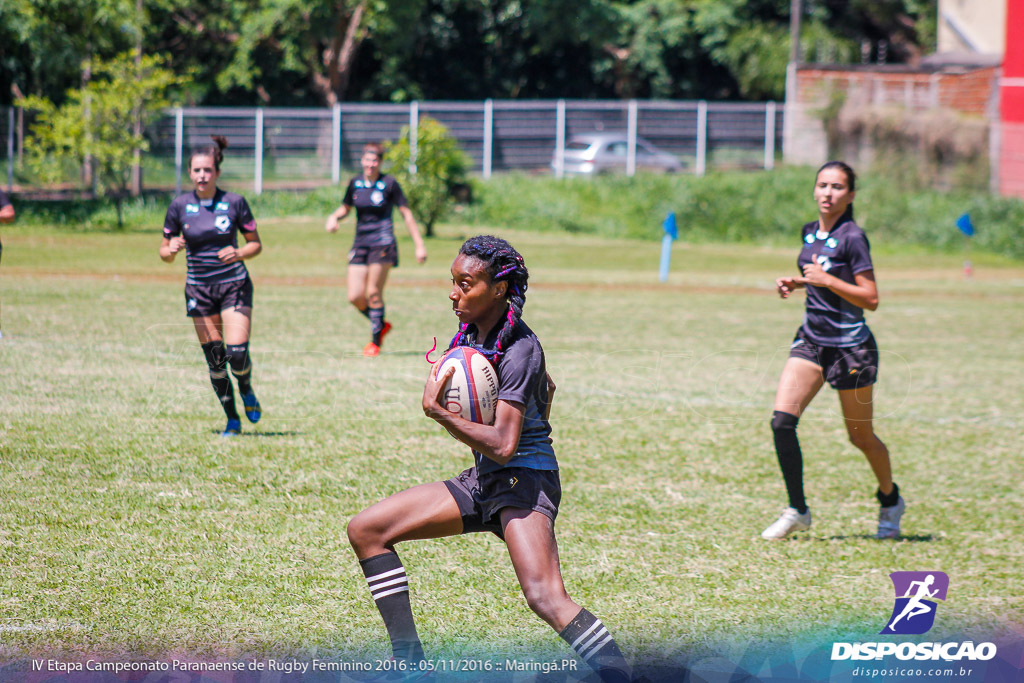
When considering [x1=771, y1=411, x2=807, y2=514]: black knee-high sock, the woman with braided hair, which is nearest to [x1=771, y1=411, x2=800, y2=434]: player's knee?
[x1=771, y1=411, x2=807, y2=514]: black knee-high sock

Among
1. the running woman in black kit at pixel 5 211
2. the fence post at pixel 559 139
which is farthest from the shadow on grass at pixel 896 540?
the fence post at pixel 559 139

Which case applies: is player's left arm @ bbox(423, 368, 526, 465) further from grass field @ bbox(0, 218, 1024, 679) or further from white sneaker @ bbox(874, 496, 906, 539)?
white sneaker @ bbox(874, 496, 906, 539)

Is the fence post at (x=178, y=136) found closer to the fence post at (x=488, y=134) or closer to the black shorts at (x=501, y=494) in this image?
the fence post at (x=488, y=134)

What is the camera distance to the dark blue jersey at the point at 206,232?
30.0 ft

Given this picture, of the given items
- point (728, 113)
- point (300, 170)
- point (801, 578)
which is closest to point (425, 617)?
point (801, 578)

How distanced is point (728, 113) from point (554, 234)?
33.2 ft

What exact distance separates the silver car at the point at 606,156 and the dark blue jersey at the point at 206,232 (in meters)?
30.8

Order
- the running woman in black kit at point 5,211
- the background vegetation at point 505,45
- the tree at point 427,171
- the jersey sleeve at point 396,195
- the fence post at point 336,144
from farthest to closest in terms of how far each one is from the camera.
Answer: the background vegetation at point 505,45 → the fence post at point 336,144 → the tree at point 427,171 → the jersey sleeve at point 396,195 → the running woman in black kit at point 5,211

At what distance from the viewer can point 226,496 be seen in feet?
24.4

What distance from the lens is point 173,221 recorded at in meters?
9.22

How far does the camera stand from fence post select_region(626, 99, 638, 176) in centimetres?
3984

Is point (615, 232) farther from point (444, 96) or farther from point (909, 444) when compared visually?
point (909, 444)

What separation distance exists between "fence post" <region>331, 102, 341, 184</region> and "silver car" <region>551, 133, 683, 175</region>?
748 centimetres

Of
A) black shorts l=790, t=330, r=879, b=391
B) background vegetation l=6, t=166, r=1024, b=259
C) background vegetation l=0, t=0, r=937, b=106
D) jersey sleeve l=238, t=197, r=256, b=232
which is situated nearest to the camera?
black shorts l=790, t=330, r=879, b=391
